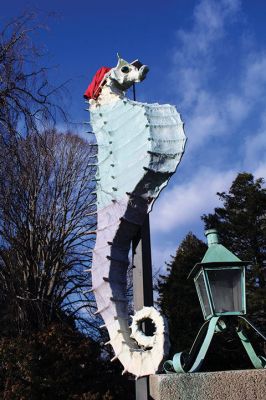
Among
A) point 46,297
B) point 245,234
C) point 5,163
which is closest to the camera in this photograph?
point 5,163

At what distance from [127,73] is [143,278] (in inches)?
111

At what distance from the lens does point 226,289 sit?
3359mm

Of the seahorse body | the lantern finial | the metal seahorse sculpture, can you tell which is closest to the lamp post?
the lantern finial

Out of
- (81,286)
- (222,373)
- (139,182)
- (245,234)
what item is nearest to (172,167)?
(139,182)

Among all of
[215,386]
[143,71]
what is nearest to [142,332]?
[215,386]

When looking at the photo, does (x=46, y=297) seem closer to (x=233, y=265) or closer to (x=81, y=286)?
(x=81, y=286)

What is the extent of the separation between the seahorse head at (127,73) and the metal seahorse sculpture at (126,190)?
40 cm

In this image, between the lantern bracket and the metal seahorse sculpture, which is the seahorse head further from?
the lantern bracket

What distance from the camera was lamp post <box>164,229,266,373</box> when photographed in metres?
3.26

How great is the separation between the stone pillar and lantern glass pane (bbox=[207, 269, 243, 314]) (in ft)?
1.42

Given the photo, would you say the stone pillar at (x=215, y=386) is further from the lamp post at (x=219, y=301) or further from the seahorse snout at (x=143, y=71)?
the seahorse snout at (x=143, y=71)

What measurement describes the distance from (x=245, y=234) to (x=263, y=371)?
16009 mm

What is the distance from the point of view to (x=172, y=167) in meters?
5.20

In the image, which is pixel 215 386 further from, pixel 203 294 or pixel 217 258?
pixel 217 258
